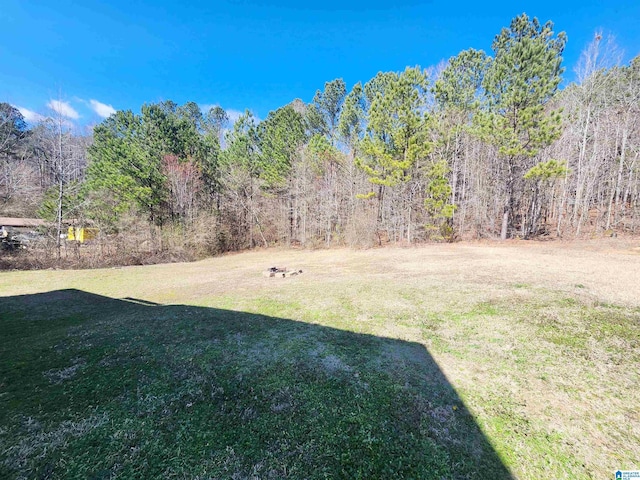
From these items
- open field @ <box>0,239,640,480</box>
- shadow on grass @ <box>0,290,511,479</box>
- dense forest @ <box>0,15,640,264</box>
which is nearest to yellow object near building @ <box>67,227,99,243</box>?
dense forest @ <box>0,15,640,264</box>

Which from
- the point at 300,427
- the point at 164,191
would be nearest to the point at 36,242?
the point at 164,191

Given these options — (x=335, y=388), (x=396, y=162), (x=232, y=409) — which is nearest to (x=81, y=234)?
(x=232, y=409)

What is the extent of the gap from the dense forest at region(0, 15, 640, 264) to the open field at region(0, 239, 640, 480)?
10312 millimetres

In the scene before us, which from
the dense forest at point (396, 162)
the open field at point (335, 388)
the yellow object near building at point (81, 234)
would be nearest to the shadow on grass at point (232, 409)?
the open field at point (335, 388)

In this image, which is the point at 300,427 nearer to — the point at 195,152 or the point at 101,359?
the point at 101,359

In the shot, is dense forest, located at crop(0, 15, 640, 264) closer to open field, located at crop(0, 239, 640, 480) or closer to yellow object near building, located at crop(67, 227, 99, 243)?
Result: yellow object near building, located at crop(67, 227, 99, 243)

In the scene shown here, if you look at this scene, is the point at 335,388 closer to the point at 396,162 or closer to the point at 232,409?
the point at 232,409

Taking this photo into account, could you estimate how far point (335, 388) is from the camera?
2.43 metres

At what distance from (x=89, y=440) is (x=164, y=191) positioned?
1745 cm

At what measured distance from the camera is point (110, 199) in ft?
48.6

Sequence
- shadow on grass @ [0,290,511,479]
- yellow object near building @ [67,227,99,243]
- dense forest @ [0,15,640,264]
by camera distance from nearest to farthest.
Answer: shadow on grass @ [0,290,511,479] < dense forest @ [0,15,640,264] < yellow object near building @ [67,227,99,243]

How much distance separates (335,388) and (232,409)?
91cm

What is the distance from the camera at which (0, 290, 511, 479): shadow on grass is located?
1646 mm

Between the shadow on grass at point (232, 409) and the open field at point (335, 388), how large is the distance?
12 mm
